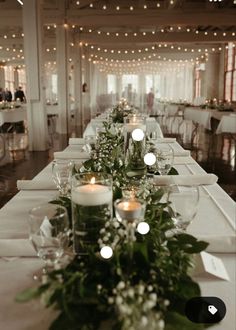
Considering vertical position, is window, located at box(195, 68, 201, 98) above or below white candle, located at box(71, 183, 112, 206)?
above

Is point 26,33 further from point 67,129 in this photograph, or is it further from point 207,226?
point 207,226

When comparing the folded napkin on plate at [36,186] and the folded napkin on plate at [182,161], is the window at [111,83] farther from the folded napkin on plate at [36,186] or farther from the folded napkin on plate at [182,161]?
the folded napkin on plate at [36,186]

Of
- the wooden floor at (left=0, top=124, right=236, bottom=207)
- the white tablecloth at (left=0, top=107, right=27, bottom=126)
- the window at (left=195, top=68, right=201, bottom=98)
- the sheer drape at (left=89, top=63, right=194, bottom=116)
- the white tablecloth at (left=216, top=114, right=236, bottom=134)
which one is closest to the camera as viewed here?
the wooden floor at (left=0, top=124, right=236, bottom=207)

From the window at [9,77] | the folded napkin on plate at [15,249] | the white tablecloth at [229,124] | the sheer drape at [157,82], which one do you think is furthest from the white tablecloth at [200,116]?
the window at [9,77]

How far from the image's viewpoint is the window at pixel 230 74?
1689 centimetres

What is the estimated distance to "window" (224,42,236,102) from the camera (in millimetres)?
16891

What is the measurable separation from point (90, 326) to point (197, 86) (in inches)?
955

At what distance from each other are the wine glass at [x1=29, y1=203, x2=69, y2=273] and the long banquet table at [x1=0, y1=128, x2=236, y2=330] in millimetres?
92

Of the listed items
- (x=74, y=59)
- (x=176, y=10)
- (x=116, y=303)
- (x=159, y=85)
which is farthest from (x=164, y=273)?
(x=159, y=85)

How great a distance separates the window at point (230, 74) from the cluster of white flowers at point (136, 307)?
17.0m

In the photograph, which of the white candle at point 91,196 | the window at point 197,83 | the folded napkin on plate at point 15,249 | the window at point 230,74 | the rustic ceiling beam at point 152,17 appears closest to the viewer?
the white candle at point 91,196

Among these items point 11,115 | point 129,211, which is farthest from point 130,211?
point 11,115

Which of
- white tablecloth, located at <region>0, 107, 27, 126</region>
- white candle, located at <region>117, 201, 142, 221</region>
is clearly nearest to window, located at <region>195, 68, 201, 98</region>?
white tablecloth, located at <region>0, 107, 27, 126</region>

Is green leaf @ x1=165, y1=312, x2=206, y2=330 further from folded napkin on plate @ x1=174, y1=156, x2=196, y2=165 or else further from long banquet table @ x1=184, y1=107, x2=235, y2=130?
long banquet table @ x1=184, y1=107, x2=235, y2=130
